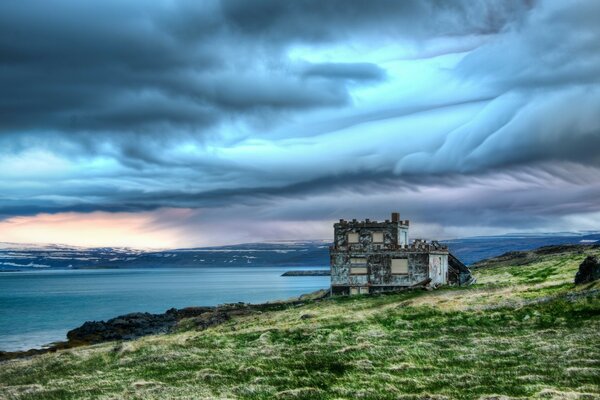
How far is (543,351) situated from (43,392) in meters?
21.7

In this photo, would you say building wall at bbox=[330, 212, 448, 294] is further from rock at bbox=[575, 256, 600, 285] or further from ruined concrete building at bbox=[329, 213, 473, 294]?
rock at bbox=[575, 256, 600, 285]

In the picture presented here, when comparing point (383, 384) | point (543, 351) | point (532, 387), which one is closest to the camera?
point (532, 387)

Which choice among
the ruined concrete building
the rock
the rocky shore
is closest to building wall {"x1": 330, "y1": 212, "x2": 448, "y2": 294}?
the ruined concrete building

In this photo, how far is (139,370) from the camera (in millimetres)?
31547

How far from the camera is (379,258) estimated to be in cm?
7900

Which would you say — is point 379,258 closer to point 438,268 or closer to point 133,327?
point 438,268

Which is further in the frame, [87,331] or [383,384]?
[87,331]

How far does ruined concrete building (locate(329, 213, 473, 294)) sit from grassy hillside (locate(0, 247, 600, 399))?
28464mm

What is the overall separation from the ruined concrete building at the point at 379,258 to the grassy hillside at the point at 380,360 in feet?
93.4

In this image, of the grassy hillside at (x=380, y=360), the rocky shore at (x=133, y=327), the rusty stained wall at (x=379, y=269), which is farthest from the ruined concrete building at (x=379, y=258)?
the grassy hillside at (x=380, y=360)

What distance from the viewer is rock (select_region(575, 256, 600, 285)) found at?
4666 cm

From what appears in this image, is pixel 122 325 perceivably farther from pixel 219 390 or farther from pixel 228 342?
pixel 219 390

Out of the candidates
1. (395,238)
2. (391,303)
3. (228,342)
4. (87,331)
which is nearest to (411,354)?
(228,342)

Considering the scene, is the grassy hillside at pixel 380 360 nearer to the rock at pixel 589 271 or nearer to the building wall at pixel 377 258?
the rock at pixel 589 271
